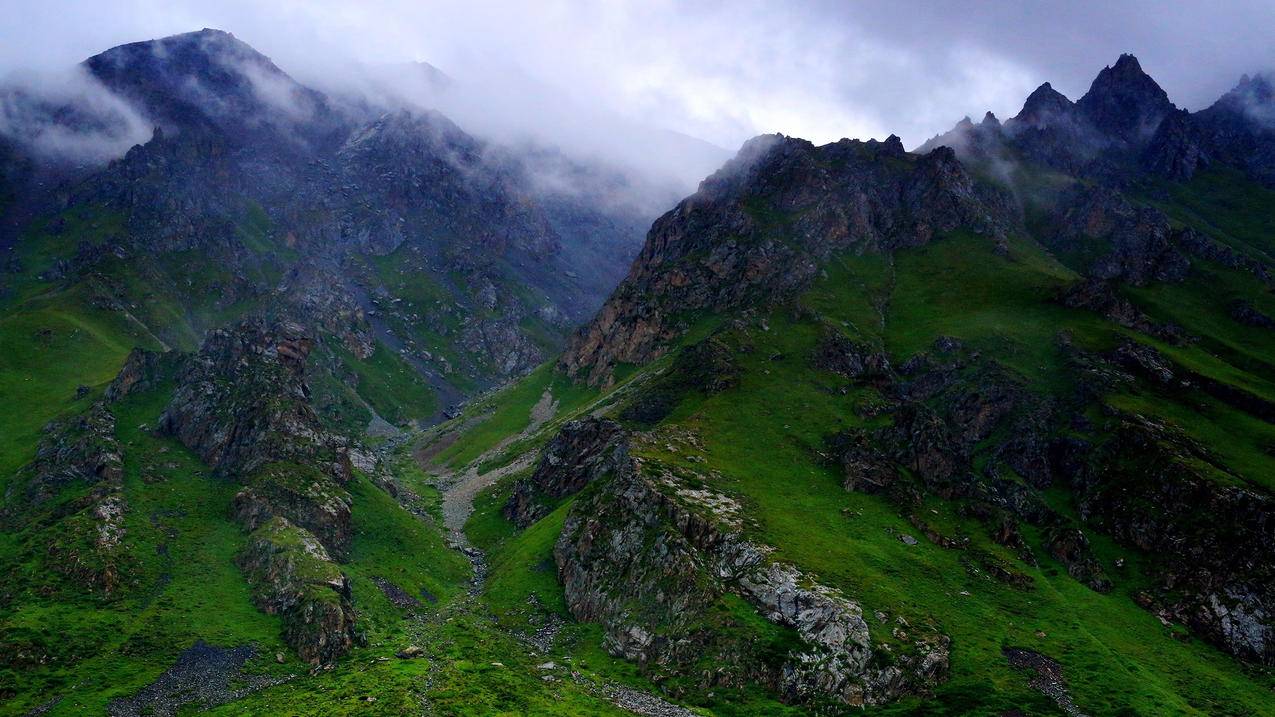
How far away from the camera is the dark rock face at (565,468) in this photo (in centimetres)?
13412

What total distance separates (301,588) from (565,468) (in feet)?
204

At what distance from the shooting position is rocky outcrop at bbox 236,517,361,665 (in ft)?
255

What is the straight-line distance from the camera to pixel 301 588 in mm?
84500

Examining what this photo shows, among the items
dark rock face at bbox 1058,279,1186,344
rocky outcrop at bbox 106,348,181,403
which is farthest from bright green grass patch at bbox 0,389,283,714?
dark rock face at bbox 1058,279,1186,344

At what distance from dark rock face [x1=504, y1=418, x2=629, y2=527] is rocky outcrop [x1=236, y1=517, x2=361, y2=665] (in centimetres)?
4747

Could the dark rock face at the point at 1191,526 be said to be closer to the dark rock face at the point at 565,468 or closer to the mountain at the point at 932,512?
the mountain at the point at 932,512

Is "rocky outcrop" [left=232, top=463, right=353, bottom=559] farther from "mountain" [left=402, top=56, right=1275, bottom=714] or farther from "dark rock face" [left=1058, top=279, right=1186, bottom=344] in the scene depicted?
"dark rock face" [left=1058, top=279, right=1186, bottom=344]

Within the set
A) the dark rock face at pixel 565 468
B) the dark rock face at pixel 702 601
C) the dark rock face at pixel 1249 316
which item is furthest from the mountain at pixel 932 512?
the dark rock face at pixel 565 468

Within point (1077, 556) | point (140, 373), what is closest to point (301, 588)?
point (140, 373)

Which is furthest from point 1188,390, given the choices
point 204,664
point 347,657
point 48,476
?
point 48,476

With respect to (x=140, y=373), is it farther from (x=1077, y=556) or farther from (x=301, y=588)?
(x=1077, y=556)

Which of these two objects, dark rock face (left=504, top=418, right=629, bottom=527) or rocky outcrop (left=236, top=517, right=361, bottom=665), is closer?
rocky outcrop (left=236, top=517, right=361, bottom=665)

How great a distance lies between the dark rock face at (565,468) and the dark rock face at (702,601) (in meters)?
27.3

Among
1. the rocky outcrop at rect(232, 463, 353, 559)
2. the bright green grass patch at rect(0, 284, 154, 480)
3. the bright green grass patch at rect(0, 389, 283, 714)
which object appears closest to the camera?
the bright green grass patch at rect(0, 389, 283, 714)
